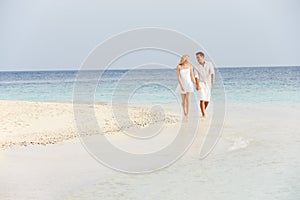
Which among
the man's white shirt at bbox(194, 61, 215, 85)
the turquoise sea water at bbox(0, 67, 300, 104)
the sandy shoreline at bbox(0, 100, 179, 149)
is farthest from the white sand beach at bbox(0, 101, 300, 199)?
the turquoise sea water at bbox(0, 67, 300, 104)

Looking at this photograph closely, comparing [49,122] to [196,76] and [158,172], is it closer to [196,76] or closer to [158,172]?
[196,76]

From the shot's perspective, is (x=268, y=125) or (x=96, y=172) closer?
(x=96, y=172)

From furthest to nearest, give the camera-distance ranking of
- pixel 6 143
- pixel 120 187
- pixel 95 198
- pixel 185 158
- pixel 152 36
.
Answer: pixel 152 36 < pixel 6 143 < pixel 185 158 < pixel 120 187 < pixel 95 198

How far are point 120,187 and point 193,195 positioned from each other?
105cm

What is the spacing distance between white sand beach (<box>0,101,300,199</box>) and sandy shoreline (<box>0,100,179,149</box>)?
0.14 ft

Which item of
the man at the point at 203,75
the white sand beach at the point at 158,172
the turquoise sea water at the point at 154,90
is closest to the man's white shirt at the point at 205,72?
the man at the point at 203,75

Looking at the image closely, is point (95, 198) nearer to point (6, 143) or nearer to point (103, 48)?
point (6, 143)

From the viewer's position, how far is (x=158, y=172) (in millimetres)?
7305

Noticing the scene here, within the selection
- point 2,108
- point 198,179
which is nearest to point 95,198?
point 198,179

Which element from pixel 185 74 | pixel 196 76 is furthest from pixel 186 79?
pixel 196 76

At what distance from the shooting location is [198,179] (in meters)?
6.82

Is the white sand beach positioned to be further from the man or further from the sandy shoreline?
the man

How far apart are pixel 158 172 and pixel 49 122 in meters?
6.05

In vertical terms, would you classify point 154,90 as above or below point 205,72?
below
